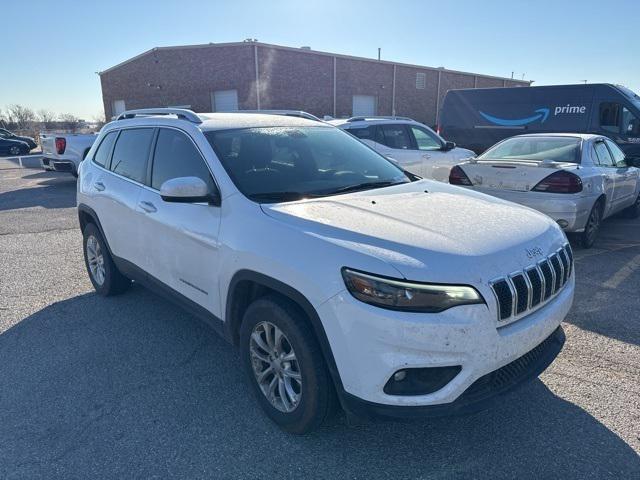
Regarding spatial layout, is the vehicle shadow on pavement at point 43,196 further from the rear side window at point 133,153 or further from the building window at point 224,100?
the building window at point 224,100

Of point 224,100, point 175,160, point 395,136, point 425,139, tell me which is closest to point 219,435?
point 175,160

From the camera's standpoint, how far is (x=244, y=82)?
25.2m

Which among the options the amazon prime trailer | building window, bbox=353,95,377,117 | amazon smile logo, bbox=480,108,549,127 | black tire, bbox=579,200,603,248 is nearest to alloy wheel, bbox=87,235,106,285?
black tire, bbox=579,200,603,248

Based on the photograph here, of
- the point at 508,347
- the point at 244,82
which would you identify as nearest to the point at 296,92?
the point at 244,82

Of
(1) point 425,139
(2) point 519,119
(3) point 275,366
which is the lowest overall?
(3) point 275,366

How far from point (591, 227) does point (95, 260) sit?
6248 millimetres

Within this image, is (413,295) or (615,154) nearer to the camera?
(413,295)

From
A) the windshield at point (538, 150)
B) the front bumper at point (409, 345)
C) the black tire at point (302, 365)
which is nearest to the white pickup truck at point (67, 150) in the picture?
the windshield at point (538, 150)

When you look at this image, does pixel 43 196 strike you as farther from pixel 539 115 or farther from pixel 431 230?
pixel 539 115

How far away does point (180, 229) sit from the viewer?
3.30 m

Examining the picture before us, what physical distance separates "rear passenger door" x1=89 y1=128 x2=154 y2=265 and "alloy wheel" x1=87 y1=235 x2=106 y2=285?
17.5 inches

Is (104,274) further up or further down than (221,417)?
further up

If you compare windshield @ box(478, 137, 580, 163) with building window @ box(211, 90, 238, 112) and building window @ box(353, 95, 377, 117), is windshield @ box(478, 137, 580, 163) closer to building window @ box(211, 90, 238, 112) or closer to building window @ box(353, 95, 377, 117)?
building window @ box(211, 90, 238, 112)

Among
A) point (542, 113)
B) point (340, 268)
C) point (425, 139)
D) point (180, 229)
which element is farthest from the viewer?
point (542, 113)
